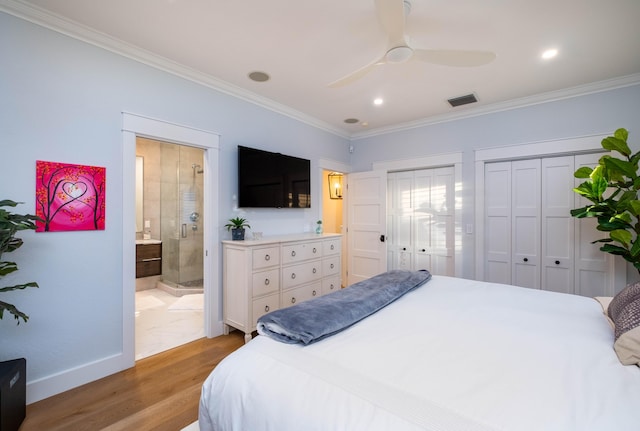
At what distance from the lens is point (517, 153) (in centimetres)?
346

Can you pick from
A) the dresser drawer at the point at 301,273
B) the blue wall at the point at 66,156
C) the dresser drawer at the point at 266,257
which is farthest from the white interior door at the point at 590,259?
the blue wall at the point at 66,156

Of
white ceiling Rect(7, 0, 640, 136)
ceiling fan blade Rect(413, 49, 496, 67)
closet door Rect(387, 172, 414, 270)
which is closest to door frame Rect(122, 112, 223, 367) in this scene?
white ceiling Rect(7, 0, 640, 136)

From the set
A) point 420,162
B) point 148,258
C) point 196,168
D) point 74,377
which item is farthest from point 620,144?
point 148,258

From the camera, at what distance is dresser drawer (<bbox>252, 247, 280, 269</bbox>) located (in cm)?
283

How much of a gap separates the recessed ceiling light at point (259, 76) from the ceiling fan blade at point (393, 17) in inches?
57.9

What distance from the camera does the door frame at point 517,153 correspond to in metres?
3.08

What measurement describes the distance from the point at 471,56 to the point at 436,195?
8.08ft

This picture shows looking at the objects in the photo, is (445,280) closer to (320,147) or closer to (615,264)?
(615,264)

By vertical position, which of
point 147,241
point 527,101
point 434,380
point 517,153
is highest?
point 527,101

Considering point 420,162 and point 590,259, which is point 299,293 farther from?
point 590,259

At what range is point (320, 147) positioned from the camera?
4309mm

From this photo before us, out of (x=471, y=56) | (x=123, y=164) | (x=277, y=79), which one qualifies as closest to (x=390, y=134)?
(x=277, y=79)

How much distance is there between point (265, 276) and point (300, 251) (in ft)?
1.84

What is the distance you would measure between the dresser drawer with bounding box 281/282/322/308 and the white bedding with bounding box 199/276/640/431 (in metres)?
1.76
